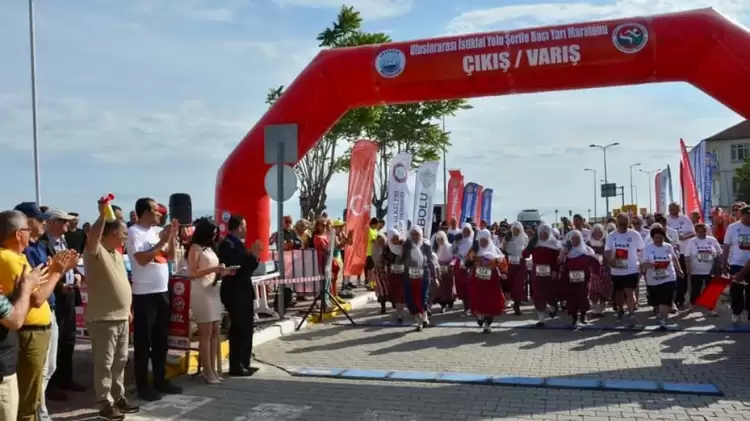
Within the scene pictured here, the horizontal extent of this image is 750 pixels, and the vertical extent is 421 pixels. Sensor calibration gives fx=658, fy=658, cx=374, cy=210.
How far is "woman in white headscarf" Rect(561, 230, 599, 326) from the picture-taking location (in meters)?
10.1

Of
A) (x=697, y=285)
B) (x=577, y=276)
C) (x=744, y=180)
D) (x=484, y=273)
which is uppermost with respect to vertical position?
(x=744, y=180)

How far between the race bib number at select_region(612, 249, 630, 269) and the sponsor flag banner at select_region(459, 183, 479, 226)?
32.0 feet

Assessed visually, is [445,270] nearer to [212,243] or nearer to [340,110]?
[340,110]

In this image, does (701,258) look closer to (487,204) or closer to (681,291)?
(681,291)

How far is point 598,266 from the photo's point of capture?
34.1 feet

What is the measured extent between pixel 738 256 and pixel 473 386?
5764mm

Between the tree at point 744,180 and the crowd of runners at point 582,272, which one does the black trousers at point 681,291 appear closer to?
the crowd of runners at point 582,272

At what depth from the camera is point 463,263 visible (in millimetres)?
12125

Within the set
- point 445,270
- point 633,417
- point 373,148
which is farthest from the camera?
point 373,148

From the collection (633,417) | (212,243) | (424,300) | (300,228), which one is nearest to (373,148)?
(300,228)

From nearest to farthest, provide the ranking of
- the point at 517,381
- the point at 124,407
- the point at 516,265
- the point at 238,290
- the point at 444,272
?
the point at 124,407, the point at 517,381, the point at 238,290, the point at 516,265, the point at 444,272

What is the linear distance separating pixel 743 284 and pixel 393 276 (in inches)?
206

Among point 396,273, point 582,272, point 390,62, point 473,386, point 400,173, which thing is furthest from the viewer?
point 400,173

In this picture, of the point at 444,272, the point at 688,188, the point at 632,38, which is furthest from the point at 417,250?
the point at 688,188
